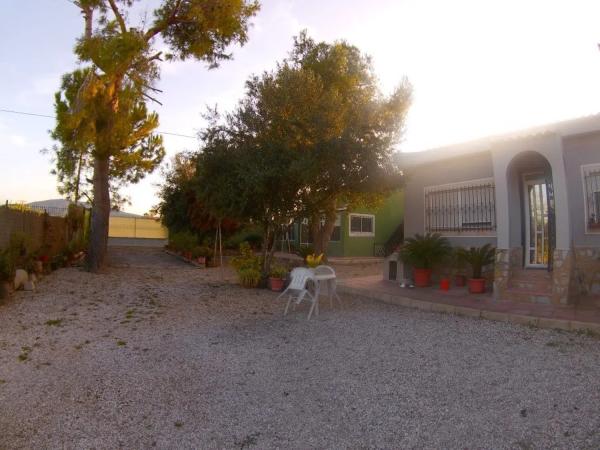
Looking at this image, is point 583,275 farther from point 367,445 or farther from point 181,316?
point 181,316

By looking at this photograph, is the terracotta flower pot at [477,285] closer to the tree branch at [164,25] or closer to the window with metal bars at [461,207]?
the window with metal bars at [461,207]

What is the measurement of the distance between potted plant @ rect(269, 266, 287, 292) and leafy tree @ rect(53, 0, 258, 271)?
208 inches

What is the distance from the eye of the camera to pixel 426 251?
9281 millimetres

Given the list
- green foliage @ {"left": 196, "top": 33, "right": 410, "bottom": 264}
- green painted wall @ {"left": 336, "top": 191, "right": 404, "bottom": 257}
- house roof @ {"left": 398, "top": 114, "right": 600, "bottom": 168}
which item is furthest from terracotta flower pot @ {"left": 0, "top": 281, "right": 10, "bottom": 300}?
green painted wall @ {"left": 336, "top": 191, "right": 404, "bottom": 257}

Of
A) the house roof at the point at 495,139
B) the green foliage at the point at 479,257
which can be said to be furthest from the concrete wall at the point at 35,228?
the green foliage at the point at 479,257

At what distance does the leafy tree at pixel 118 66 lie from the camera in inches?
427

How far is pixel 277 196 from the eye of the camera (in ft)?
29.5

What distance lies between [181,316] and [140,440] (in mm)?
4200

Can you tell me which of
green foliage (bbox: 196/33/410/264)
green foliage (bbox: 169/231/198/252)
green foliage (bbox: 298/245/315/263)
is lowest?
green foliage (bbox: 298/245/315/263)

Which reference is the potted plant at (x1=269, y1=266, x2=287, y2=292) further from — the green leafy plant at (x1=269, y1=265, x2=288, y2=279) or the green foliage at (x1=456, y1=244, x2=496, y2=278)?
the green foliage at (x1=456, y1=244, x2=496, y2=278)

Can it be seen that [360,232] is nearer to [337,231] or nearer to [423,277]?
[337,231]

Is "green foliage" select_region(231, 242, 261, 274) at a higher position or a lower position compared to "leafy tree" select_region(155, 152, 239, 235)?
lower

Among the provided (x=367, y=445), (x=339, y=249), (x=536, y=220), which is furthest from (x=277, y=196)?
(x=339, y=249)

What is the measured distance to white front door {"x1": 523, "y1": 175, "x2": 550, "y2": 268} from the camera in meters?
8.41
